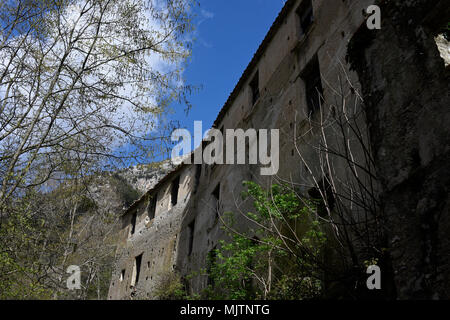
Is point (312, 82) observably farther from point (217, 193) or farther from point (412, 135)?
point (217, 193)

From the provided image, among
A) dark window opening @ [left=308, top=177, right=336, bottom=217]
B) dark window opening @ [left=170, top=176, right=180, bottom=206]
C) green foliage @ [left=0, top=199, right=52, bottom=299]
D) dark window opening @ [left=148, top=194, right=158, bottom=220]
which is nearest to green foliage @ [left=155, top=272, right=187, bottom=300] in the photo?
dark window opening @ [left=170, top=176, right=180, bottom=206]

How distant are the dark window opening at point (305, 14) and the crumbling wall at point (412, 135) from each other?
6350 mm

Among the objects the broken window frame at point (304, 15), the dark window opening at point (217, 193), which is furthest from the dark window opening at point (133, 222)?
the broken window frame at point (304, 15)

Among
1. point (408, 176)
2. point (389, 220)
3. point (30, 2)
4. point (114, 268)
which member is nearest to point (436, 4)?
point (408, 176)

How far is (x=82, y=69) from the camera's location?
7094 millimetres

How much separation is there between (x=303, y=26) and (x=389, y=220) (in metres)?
8.20

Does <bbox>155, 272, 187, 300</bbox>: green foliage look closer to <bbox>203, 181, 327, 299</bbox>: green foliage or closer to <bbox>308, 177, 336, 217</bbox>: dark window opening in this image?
<bbox>203, 181, 327, 299</bbox>: green foliage

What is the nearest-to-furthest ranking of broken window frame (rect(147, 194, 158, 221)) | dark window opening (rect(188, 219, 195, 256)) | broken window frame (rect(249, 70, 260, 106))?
broken window frame (rect(249, 70, 260, 106)) → dark window opening (rect(188, 219, 195, 256)) → broken window frame (rect(147, 194, 158, 221))

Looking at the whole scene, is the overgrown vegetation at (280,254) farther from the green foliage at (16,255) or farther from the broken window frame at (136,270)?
the broken window frame at (136,270)

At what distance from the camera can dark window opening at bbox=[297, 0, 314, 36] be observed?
10.1m

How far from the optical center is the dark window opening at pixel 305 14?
10070mm

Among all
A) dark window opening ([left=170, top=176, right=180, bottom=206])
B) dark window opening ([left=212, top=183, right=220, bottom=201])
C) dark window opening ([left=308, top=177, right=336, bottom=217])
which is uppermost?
dark window opening ([left=170, top=176, right=180, bottom=206])
